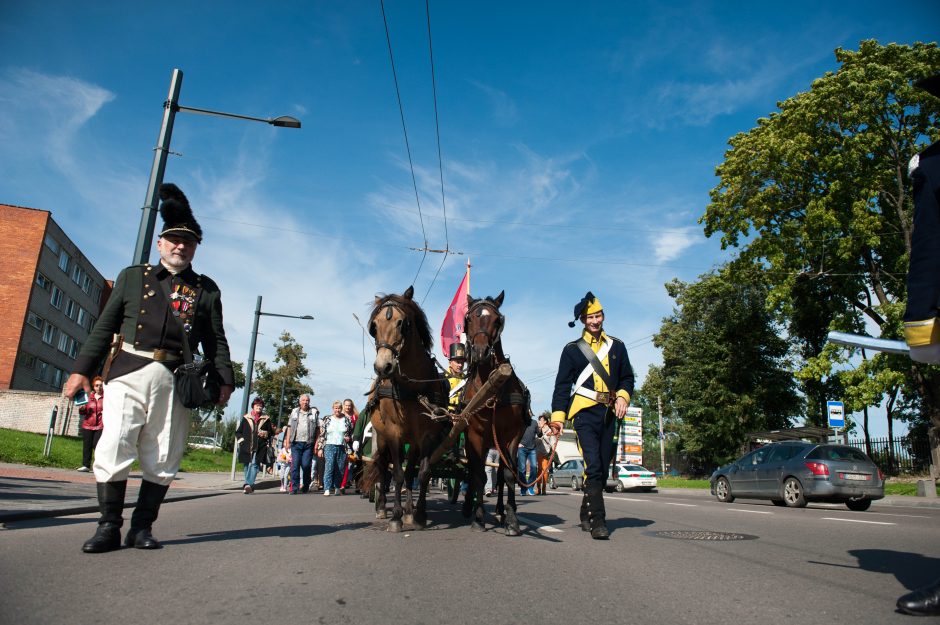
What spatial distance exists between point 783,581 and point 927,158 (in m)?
2.69

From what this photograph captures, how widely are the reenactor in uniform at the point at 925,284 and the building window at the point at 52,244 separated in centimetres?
5391

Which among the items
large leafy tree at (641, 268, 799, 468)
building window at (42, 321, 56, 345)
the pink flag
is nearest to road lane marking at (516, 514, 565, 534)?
the pink flag

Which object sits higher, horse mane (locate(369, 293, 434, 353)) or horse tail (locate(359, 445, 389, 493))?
horse mane (locate(369, 293, 434, 353))

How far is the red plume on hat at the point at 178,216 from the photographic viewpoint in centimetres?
547

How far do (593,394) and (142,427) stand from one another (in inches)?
168

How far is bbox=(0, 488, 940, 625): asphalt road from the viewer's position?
335 centimetres

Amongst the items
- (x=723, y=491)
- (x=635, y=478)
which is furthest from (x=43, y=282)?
(x=723, y=491)

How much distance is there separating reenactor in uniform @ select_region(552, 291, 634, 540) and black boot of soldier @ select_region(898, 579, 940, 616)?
3587 mm

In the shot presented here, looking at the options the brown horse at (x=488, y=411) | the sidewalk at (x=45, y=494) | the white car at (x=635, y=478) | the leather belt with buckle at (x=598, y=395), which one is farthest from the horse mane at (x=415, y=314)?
the white car at (x=635, y=478)

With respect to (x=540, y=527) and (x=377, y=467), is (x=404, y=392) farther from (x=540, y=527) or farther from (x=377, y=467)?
(x=540, y=527)

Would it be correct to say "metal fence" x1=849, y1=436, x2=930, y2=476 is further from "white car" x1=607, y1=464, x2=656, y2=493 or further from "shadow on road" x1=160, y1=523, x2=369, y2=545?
"shadow on road" x1=160, y1=523, x2=369, y2=545

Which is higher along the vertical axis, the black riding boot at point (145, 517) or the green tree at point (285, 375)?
the green tree at point (285, 375)

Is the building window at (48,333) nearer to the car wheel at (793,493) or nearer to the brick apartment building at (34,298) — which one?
the brick apartment building at (34,298)

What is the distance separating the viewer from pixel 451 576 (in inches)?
175
